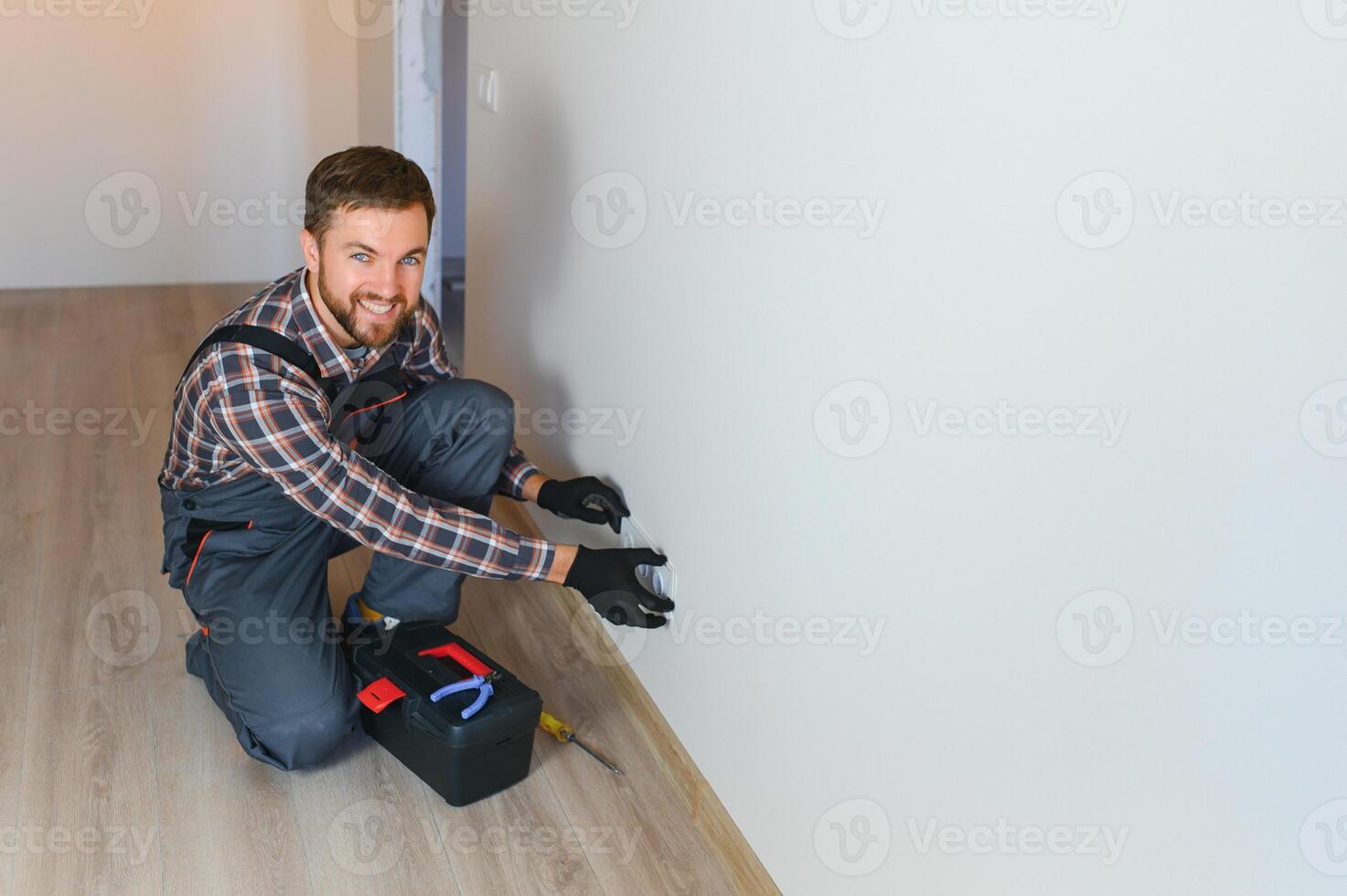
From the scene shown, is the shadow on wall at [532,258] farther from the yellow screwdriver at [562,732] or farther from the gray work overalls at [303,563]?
the yellow screwdriver at [562,732]

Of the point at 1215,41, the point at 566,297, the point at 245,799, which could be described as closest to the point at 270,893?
the point at 245,799

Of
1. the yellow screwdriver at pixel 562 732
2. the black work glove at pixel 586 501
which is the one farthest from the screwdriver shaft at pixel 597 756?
the black work glove at pixel 586 501

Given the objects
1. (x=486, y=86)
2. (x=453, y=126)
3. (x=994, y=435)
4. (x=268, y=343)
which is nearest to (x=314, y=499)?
(x=268, y=343)

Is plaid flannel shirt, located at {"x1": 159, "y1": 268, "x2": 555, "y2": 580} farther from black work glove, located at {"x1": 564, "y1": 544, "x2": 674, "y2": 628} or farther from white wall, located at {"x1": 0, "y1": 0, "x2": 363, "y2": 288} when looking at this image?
white wall, located at {"x1": 0, "y1": 0, "x2": 363, "y2": 288}

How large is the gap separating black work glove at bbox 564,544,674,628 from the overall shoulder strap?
0.49 meters

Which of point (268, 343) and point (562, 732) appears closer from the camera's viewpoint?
point (268, 343)

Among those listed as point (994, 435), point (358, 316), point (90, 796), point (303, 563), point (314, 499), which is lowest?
point (90, 796)

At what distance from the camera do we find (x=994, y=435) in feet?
3.67

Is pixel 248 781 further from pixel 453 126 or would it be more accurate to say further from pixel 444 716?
pixel 453 126

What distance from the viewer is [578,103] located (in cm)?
211

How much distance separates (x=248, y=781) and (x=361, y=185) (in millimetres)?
927

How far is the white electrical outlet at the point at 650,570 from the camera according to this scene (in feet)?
6.28

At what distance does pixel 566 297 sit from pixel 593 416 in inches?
9.7

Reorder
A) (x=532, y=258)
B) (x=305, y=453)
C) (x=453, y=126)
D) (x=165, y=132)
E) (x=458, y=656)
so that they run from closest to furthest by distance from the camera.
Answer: (x=305, y=453) < (x=458, y=656) < (x=532, y=258) < (x=165, y=132) < (x=453, y=126)
